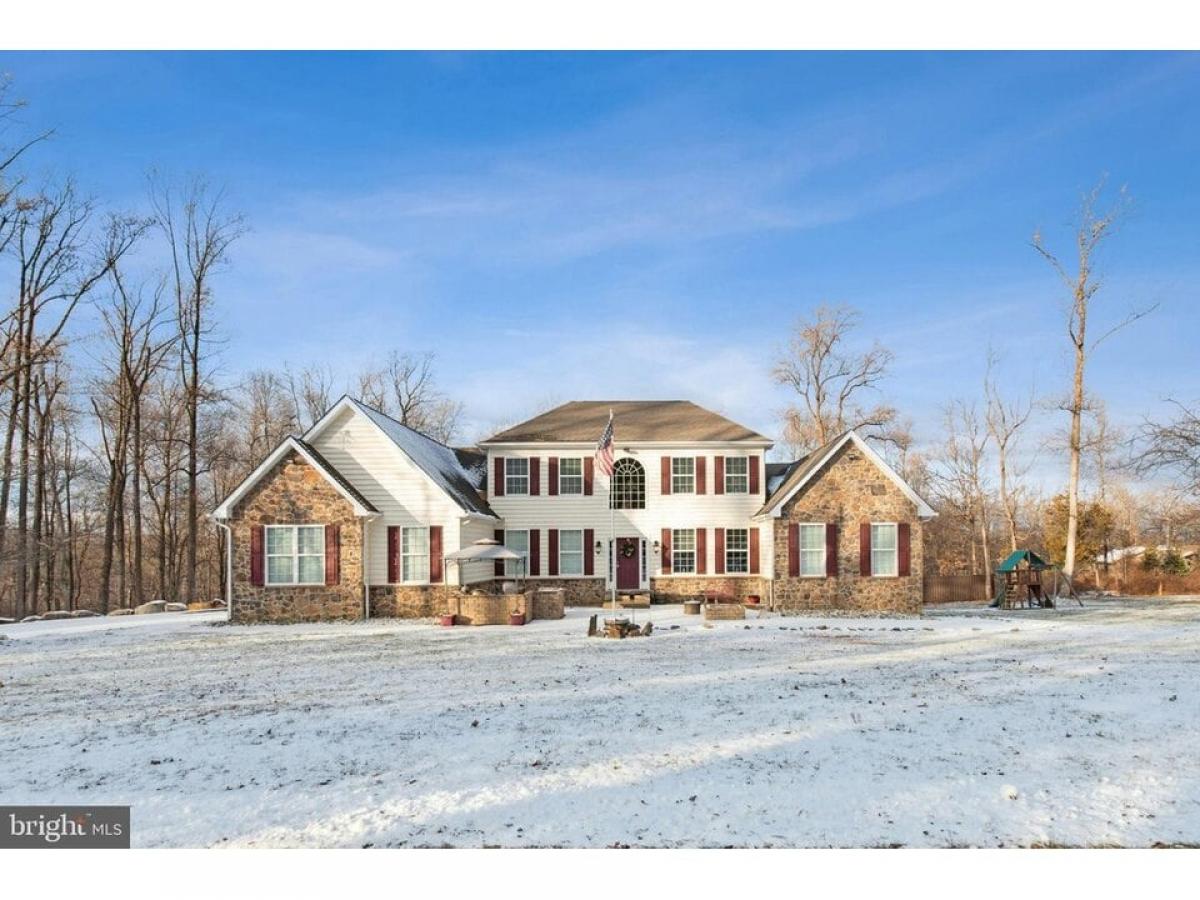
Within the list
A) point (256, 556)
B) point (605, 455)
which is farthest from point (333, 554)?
point (605, 455)

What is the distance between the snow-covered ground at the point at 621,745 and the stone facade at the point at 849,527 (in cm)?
697

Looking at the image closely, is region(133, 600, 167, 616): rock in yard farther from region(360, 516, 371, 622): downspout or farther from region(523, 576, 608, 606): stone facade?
region(523, 576, 608, 606): stone facade

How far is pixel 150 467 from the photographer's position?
33906mm

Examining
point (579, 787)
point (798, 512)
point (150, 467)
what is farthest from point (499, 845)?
point (150, 467)

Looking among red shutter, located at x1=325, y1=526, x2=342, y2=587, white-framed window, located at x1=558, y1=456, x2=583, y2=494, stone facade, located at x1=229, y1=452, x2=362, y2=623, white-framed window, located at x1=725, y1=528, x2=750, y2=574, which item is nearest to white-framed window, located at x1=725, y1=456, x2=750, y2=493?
white-framed window, located at x1=725, y1=528, x2=750, y2=574

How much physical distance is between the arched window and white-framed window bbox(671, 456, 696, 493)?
3.18ft

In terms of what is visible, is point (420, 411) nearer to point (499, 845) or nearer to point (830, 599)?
point (830, 599)

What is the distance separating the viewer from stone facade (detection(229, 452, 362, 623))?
19766mm

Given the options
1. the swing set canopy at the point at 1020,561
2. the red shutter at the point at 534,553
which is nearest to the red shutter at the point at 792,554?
the swing set canopy at the point at 1020,561

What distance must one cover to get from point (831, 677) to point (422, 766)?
261 inches

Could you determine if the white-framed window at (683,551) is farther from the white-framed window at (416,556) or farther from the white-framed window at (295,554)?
the white-framed window at (295,554)

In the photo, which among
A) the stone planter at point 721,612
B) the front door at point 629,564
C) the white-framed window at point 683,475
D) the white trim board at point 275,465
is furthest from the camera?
the white-framed window at point 683,475

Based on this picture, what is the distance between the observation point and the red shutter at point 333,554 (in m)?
19.8

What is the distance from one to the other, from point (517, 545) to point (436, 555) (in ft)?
12.2
